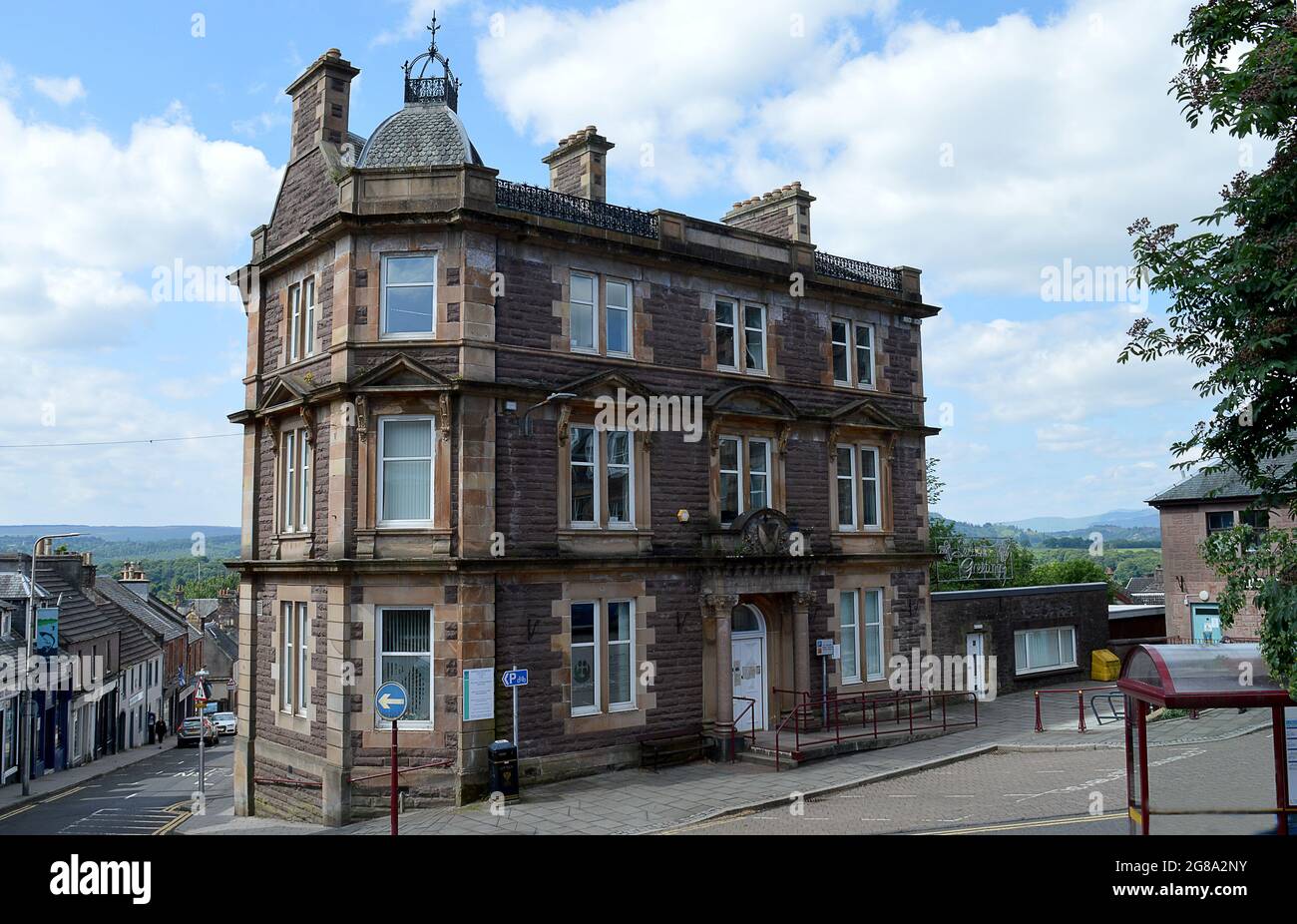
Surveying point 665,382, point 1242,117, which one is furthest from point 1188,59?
point 665,382

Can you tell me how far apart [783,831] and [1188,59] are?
509 inches

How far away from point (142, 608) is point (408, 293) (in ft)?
194

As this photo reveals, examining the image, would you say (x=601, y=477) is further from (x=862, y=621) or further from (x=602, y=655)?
(x=862, y=621)

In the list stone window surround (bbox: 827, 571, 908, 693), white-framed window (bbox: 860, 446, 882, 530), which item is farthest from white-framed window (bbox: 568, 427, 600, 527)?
white-framed window (bbox: 860, 446, 882, 530)

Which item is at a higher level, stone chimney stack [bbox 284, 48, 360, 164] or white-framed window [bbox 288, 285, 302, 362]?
stone chimney stack [bbox 284, 48, 360, 164]

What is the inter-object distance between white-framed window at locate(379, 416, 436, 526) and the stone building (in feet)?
90.1

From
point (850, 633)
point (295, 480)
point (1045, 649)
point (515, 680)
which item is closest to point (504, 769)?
point (515, 680)

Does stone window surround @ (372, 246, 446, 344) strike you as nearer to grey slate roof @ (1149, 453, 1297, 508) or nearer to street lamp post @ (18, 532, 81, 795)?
street lamp post @ (18, 532, 81, 795)

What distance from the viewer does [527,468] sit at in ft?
67.0

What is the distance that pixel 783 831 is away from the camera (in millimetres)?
15562

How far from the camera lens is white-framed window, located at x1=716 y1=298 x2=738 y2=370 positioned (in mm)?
24047

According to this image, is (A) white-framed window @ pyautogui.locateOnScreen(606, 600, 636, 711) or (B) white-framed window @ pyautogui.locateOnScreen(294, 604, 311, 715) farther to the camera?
(A) white-framed window @ pyautogui.locateOnScreen(606, 600, 636, 711)

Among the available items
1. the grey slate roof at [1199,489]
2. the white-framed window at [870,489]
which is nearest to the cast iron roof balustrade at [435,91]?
the white-framed window at [870,489]

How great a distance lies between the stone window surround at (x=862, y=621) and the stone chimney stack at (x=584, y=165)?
11.7m
